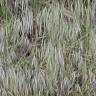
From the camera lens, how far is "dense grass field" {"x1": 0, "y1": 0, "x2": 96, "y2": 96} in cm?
234

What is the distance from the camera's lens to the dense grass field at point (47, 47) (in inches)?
92.0

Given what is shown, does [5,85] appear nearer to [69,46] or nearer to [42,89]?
[42,89]

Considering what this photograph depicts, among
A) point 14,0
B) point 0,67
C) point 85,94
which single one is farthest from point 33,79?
point 14,0

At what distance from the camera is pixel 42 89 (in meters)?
2.37

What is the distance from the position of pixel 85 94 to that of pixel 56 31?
509mm

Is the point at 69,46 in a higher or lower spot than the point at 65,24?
lower

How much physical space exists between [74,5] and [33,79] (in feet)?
2.00

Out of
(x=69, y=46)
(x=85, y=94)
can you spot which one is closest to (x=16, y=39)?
(x=69, y=46)

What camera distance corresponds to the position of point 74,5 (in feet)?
7.82

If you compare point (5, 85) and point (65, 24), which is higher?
point (65, 24)

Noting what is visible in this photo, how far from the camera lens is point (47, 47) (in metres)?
2.33

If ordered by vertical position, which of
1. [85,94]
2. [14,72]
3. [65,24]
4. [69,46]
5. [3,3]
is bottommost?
[85,94]

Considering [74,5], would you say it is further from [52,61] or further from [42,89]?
[42,89]

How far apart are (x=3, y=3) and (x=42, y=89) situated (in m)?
0.68
